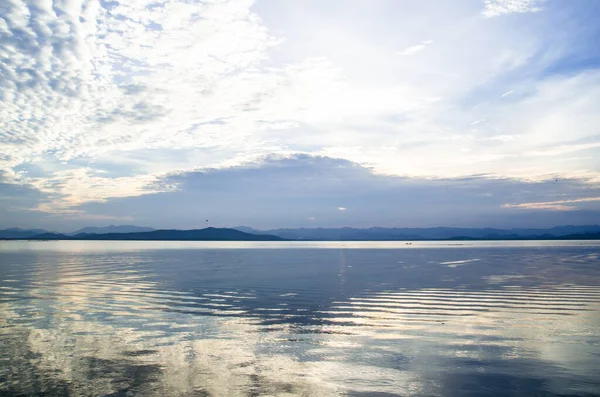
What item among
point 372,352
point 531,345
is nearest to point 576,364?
point 531,345

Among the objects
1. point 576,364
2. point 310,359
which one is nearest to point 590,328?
point 576,364

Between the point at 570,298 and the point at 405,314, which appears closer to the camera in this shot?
the point at 405,314

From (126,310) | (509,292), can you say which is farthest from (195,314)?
(509,292)

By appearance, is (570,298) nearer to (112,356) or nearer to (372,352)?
(372,352)

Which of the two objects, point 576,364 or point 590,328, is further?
point 590,328

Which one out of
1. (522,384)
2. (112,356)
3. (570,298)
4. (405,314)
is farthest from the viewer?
(570,298)

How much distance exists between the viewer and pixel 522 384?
13242 millimetres

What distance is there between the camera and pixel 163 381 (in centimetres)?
1335

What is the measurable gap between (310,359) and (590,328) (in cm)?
1418

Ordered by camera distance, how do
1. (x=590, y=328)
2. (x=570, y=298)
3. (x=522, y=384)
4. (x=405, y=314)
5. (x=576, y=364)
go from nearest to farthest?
(x=522, y=384) < (x=576, y=364) < (x=590, y=328) < (x=405, y=314) < (x=570, y=298)

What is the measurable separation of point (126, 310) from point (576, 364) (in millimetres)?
23013

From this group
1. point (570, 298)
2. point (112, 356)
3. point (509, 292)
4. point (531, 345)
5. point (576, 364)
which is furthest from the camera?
point (509, 292)

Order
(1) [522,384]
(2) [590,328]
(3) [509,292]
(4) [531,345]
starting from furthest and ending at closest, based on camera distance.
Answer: (3) [509,292], (2) [590,328], (4) [531,345], (1) [522,384]

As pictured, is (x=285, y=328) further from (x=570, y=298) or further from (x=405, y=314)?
(x=570, y=298)
